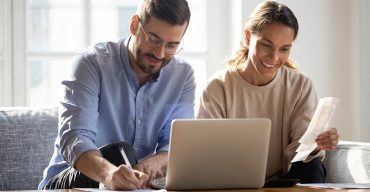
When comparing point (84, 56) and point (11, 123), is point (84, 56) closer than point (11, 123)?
Yes

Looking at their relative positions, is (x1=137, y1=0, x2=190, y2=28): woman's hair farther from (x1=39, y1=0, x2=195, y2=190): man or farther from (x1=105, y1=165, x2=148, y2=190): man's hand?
(x1=105, y1=165, x2=148, y2=190): man's hand

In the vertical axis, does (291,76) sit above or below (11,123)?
above

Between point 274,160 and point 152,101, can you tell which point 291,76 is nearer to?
point 274,160

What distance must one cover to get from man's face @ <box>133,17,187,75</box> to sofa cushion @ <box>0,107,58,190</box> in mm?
689

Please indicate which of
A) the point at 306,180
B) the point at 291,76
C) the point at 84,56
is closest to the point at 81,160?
the point at 84,56

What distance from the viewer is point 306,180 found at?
7.68ft

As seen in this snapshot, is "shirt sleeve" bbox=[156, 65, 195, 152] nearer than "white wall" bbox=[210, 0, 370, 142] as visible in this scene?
Yes

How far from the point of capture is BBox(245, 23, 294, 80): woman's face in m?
2.47

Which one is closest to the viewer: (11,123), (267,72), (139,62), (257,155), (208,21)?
(257,155)

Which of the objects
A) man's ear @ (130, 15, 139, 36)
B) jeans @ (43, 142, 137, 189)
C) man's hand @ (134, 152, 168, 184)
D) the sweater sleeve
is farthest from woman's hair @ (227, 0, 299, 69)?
jeans @ (43, 142, 137, 189)

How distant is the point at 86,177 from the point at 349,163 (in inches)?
38.2

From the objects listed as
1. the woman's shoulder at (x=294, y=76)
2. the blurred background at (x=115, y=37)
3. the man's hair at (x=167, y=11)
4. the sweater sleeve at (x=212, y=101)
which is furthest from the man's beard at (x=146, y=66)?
the blurred background at (x=115, y=37)

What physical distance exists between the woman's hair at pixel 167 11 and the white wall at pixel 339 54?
113 cm

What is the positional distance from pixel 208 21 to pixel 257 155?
5.75 feet
